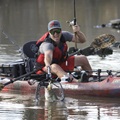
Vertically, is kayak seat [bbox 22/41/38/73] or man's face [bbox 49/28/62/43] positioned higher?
man's face [bbox 49/28/62/43]

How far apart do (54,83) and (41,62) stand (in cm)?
74

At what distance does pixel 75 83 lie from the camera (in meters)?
16.0

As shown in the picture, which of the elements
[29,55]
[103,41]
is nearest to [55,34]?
[29,55]

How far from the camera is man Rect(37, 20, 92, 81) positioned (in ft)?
52.4

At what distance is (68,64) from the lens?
1667cm

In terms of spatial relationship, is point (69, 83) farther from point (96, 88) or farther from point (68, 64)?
point (68, 64)

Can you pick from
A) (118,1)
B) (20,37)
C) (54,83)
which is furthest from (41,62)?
(118,1)

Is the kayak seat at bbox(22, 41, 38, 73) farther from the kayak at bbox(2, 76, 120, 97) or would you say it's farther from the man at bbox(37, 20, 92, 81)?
the kayak at bbox(2, 76, 120, 97)

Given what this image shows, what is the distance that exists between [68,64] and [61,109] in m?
2.21

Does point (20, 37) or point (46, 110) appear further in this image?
point (20, 37)

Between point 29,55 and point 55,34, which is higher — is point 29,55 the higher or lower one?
the lower one

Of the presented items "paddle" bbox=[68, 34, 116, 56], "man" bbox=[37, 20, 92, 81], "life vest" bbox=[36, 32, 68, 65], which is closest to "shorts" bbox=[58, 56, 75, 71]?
"man" bbox=[37, 20, 92, 81]

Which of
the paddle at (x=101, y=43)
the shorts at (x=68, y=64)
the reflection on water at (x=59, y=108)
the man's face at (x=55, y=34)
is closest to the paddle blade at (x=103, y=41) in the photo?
the paddle at (x=101, y=43)

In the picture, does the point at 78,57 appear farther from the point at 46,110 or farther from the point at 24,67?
the point at 46,110
